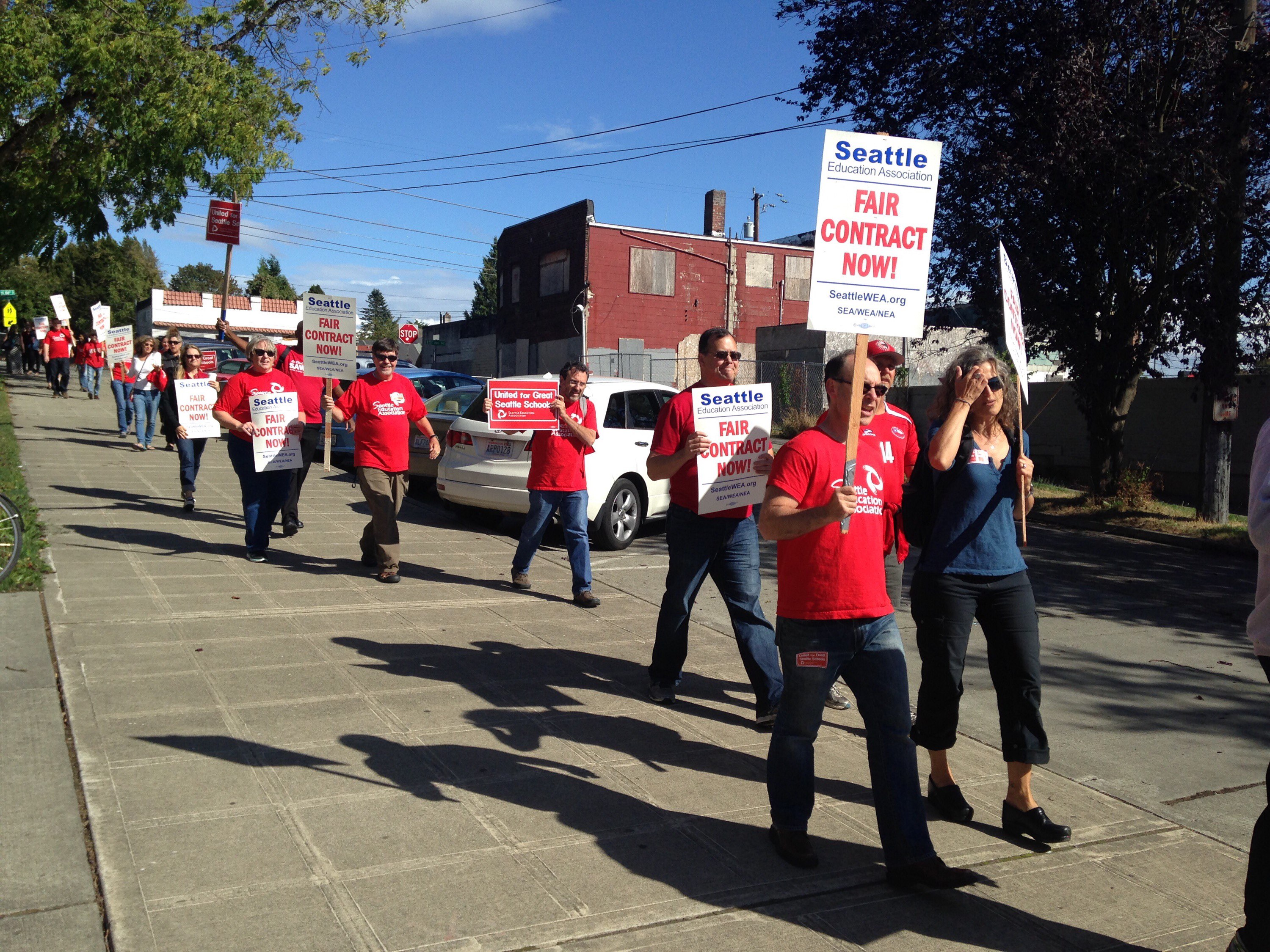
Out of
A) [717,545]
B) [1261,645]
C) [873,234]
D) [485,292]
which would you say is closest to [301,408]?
[717,545]

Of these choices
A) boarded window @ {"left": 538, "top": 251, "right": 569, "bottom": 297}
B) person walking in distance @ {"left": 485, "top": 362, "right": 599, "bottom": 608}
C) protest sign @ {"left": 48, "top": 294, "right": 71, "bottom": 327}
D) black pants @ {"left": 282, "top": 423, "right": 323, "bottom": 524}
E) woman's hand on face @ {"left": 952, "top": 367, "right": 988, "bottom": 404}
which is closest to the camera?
woman's hand on face @ {"left": 952, "top": 367, "right": 988, "bottom": 404}

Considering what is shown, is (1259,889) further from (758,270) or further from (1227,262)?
(758,270)

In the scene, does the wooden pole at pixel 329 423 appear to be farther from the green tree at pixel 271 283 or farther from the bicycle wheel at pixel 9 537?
the green tree at pixel 271 283

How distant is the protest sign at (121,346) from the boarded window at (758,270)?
29314 millimetres

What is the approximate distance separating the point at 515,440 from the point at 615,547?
59.8 inches

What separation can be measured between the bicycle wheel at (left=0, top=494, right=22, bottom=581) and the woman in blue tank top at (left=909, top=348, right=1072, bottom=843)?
639cm

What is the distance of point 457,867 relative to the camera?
383 cm

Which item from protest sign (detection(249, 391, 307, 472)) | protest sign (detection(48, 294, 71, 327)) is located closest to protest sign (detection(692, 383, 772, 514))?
protest sign (detection(249, 391, 307, 472))

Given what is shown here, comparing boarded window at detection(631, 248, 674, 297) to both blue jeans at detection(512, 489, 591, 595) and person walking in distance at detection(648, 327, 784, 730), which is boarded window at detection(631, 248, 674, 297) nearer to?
blue jeans at detection(512, 489, 591, 595)

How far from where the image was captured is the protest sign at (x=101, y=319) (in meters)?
24.5

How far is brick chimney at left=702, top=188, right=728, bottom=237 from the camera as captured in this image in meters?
44.9

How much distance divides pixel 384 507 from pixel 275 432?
1.40 meters

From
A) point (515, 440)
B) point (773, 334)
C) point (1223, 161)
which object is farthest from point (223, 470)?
point (773, 334)

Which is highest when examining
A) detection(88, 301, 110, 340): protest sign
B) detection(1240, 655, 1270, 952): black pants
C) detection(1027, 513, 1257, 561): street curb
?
detection(88, 301, 110, 340): protest sign
